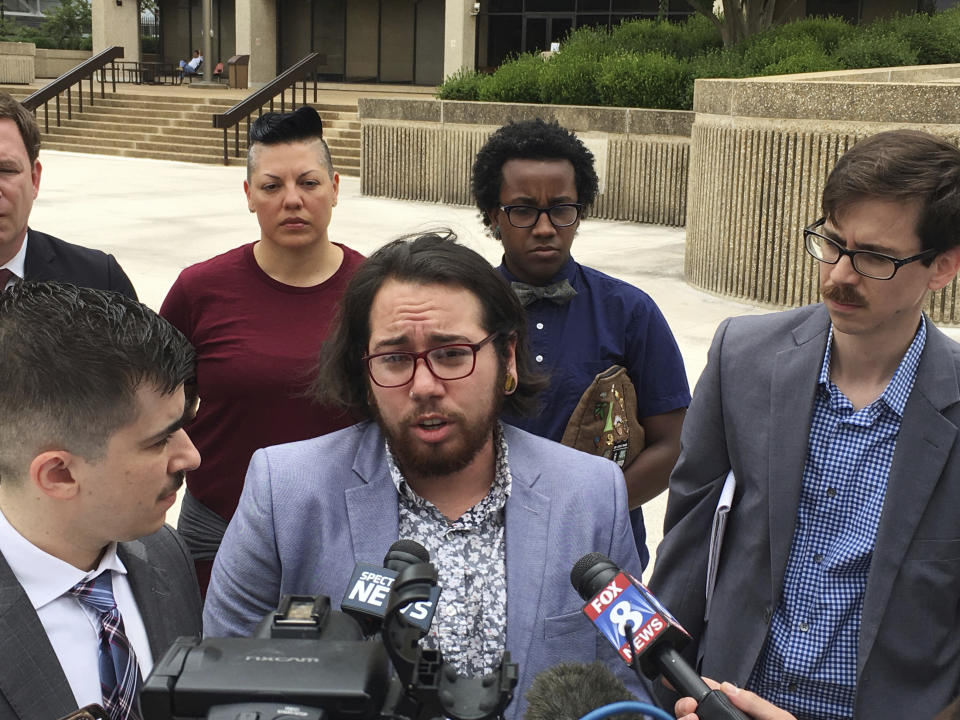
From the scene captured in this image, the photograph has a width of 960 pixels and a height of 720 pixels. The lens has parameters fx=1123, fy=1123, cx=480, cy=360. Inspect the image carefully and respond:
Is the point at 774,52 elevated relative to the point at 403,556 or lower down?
elevated

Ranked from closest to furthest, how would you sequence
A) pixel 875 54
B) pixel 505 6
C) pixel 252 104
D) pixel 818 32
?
pixel 875 54
pixel 818 32
pixel 252 104
pixel 505 6

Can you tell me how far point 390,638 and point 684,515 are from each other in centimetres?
149

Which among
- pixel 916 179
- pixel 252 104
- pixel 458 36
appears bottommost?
pixel 916 179

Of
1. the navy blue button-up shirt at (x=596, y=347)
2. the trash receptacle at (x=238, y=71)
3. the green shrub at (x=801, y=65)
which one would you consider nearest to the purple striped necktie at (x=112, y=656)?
the navy blue button-up shirt at (x=596, y=347)

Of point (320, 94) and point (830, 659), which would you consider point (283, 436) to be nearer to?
point (830, 659)

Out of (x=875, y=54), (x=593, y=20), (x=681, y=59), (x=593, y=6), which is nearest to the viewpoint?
(x=875, y=54)

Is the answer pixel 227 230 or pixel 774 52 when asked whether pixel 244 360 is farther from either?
pixel 774 52

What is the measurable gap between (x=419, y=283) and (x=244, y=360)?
1.07m

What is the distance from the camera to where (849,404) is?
2432 mm

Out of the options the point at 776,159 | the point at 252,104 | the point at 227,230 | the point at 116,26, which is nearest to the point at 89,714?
the point at 776,159

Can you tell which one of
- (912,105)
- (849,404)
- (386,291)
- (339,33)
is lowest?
(849,404)

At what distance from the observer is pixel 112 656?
1.95 metres

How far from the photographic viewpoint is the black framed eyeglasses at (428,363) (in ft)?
7.10

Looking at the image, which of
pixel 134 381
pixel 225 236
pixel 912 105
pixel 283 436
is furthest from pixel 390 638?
pixel 225 236
